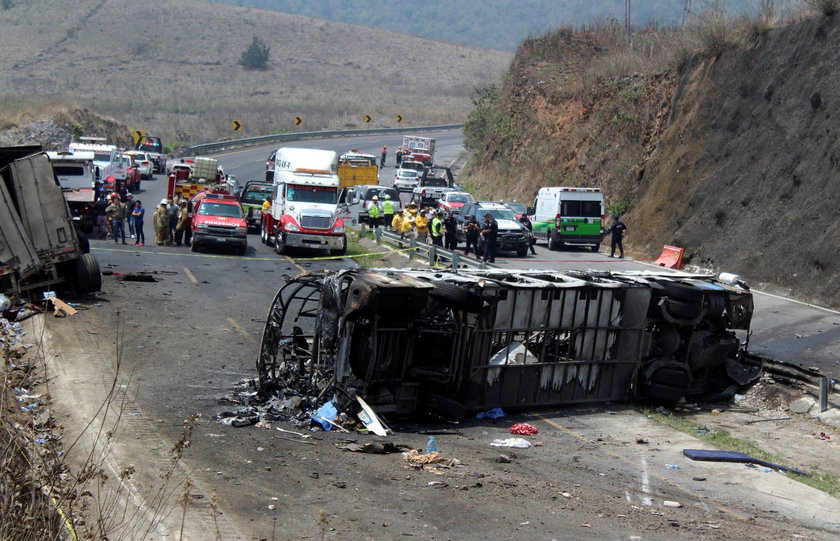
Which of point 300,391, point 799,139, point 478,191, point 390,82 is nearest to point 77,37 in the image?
point 390,82

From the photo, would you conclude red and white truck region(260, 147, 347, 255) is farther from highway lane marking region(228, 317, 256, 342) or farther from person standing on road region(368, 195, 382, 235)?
highway lane marking region(228, 317, 256, 342)

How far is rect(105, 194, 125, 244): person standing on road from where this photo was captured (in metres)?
31.4

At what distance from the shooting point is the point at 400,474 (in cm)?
1044

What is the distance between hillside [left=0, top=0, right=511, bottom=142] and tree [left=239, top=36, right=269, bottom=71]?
1789 mm

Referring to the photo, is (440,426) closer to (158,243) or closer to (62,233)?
(62,233)

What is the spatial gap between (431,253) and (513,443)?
49.8 ft

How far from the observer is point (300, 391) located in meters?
13.5

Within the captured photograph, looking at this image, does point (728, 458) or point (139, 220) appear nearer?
point (728, 458)

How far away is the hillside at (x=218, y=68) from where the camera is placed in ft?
341

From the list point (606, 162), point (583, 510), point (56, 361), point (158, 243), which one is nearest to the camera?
point (583, 510)

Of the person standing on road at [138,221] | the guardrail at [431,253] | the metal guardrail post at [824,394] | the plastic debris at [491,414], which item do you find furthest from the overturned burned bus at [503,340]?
the person standing on road at [138,221]

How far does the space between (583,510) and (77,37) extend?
467 feet

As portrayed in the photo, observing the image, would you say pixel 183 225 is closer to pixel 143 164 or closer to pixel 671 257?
pixel 671 257

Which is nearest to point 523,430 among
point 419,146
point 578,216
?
point 578,216
